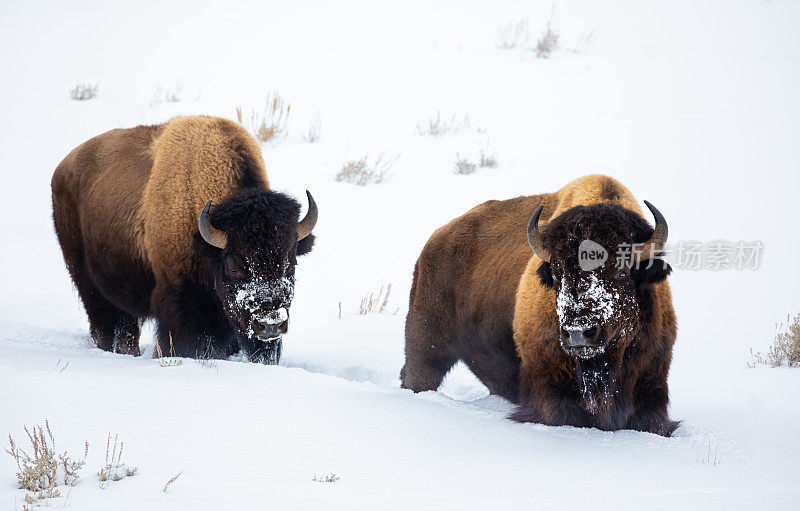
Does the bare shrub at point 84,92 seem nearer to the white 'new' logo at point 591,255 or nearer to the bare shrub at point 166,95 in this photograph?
the bare shrub at point 166,95

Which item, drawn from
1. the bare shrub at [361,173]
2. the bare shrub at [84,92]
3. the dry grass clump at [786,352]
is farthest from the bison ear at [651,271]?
the bare shrub at [84,92]

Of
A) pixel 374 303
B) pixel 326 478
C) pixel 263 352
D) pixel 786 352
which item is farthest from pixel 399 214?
pixel 326 478

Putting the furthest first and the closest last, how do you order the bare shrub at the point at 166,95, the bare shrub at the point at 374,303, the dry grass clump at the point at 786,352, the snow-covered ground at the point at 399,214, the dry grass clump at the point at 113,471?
the bare shrub at the point at 166,95
the bare shrub at the point at 374,303
the dry grass clump at the point at 786,352
the snow-covered ground at the point at 399,214
the dry grass clump at the point at 113,471

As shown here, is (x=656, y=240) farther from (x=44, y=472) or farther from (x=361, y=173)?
(x=361, y=173)

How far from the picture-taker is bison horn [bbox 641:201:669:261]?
4.21 meters

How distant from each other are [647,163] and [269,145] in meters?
5.47

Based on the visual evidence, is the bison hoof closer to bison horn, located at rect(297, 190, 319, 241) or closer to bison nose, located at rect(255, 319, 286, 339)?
bison nose, located at rect(255, 319, 286, 339)

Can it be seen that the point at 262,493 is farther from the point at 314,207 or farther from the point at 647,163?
the point at 647,163

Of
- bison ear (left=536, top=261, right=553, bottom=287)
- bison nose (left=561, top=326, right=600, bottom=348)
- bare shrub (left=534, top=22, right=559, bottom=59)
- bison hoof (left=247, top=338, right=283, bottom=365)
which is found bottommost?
bison hoof (left=247, top=338, right=283, bottom=365)

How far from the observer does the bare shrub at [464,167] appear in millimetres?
10969

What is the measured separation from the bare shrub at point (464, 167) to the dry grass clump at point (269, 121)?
8.95ft

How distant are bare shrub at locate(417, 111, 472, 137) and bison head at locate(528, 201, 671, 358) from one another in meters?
7.93

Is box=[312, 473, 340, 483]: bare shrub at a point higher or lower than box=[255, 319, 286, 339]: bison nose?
higher

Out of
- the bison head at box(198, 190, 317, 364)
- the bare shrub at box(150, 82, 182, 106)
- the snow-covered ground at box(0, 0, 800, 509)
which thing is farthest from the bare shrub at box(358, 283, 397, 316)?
the bare shrub at box(150, 82, 182, 106)
